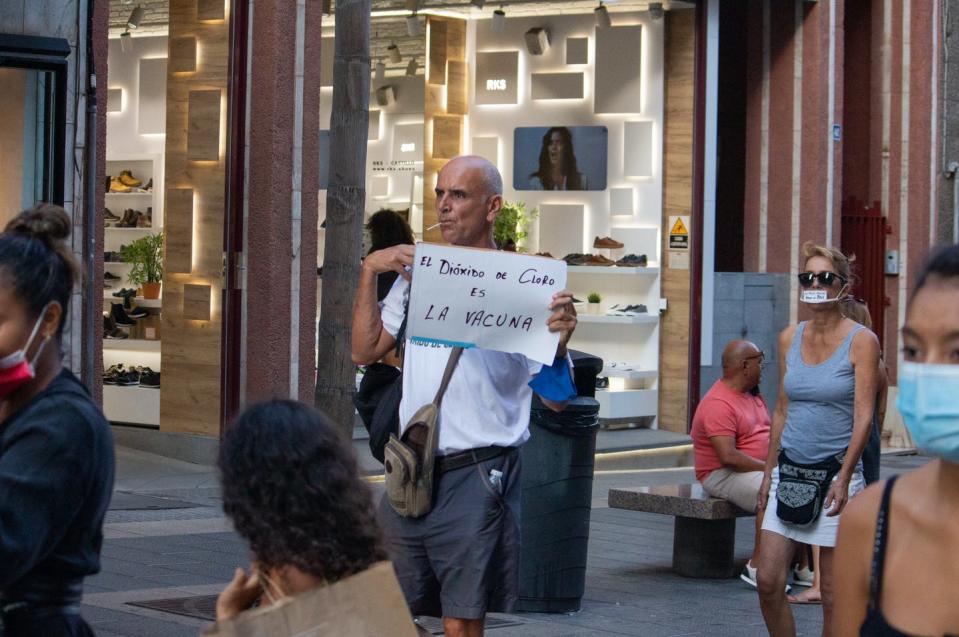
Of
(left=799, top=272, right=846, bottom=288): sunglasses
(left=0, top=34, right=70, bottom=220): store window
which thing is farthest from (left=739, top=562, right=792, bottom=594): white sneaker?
A: (left=0, top=34, right=70, bottom=220): store window

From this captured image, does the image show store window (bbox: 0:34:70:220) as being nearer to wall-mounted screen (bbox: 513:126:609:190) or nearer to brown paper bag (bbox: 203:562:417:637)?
wall-mounted screen (bbox: 513:126:609:190)

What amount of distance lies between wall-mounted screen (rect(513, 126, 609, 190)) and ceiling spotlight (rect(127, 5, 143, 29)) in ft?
14.4

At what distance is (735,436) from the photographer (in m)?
10.2

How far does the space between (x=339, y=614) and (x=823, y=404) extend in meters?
5.01

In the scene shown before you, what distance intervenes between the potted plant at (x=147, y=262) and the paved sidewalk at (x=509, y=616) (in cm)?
273

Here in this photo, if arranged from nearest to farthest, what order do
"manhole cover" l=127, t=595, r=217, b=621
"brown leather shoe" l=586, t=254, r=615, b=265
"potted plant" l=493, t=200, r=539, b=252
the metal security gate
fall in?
"manhole cover" l=127, t=595, r=217, b=621, "potted plant" l=493, t=200, r=539, b=252, "brown leather shoe" l=586, t=254, r=615, b=265, the metal security gate

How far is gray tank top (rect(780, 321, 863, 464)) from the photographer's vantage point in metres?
7.54

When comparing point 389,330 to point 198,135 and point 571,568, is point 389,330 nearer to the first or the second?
point 571,568

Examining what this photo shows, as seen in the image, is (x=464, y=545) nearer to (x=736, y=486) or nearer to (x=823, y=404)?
(x=823, y=404)

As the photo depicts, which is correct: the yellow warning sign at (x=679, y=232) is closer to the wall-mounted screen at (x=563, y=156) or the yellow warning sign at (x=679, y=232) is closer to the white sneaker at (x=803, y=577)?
the wall-mounted screen at (x=563, y=156)

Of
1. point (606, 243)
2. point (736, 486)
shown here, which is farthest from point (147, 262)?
point (736, 486)

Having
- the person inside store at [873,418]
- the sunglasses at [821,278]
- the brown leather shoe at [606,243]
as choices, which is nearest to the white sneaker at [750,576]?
the person inside store at [873,418]

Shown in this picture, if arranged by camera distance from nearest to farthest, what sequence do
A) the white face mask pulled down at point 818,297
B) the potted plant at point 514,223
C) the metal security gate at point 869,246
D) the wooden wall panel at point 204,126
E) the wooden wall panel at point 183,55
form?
the white face mask pulled down at point 818,297, the wooden wall panel at point 204,126, the wooden wall panel at point 183,55, the potted plant at point 514,223, the metal security gate at point 869,246

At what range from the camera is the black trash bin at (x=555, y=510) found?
8914 mm
